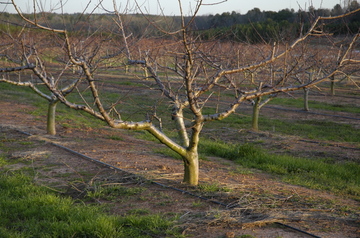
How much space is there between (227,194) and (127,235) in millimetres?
1620

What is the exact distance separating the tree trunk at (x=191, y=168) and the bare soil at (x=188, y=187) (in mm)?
134

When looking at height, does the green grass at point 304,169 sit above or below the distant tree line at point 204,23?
below

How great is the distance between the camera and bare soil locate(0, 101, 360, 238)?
157 inches

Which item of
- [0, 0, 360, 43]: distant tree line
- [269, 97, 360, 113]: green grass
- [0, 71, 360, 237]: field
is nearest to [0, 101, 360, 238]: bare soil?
[0, 71, 360, 237]: field

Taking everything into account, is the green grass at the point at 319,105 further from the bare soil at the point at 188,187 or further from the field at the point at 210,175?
the bare soil at the point at 188,187

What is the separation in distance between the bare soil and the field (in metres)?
0.01

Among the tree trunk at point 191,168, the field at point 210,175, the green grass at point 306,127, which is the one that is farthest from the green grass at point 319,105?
the tree trunk at point 191,168

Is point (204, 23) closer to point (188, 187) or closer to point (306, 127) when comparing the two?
point (188, 187)

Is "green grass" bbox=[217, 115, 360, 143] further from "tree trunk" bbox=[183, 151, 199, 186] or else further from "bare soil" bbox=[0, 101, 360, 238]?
"tree trunk" bbox=[183, 151, 199, 186]

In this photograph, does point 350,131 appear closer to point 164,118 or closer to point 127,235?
point 164,118

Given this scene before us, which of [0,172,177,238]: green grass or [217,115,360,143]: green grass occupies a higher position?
[0,172,177,238]: green grass

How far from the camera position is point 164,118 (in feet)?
41.4

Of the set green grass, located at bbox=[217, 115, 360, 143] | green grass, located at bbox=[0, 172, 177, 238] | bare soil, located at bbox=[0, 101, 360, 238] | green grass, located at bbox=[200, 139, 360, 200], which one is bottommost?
green grass, located at bbox=[217, 115, 360, 143]

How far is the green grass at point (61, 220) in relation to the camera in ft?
12.3
